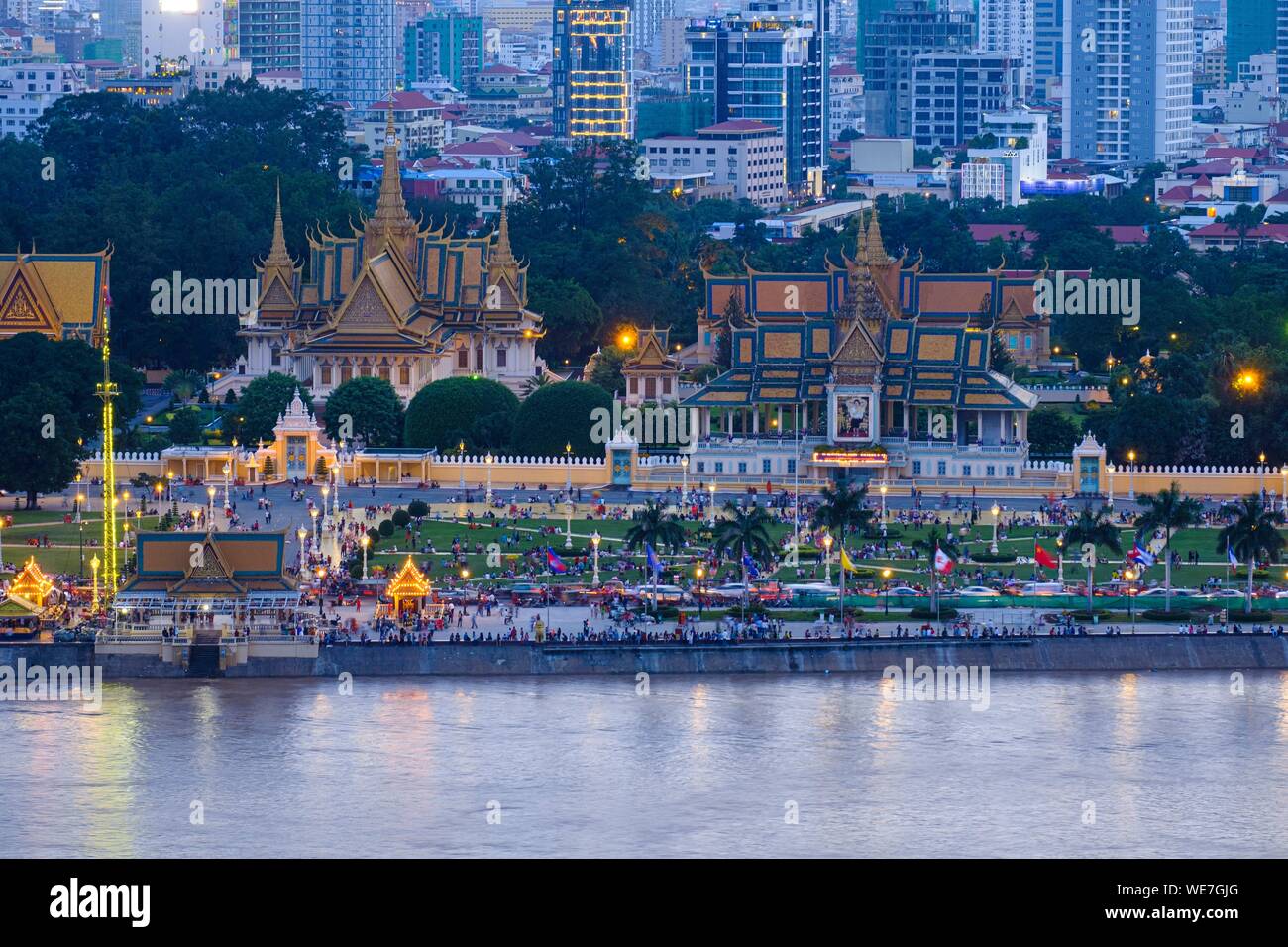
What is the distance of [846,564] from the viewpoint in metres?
74.9

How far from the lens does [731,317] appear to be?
10606 centimetres

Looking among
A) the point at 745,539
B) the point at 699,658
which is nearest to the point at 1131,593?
the point at 745,539

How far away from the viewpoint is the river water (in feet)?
184

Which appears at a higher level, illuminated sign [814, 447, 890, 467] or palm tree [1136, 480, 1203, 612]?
illuminated sign [814, 447, 890, 467]

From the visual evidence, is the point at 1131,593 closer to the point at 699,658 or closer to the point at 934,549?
the point at 934,549

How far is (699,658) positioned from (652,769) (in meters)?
A: 9.69

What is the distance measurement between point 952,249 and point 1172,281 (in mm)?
21104

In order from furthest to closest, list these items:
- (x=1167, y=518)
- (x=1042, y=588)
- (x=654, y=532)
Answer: (x=654, y=532) → (x=1167, y=518) → (x=1042, y=588)

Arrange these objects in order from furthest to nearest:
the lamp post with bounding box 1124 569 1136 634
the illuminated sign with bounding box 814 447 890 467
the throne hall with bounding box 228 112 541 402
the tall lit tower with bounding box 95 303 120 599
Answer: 1. the throne hall with bounding box 228 112 541 402
2. the illuminated sign with bounding box 814 447 890 467
3. the tall lit tower with bounding box 95 303 120 599
4. the lamp post with bounding box 1124 569 1136 634

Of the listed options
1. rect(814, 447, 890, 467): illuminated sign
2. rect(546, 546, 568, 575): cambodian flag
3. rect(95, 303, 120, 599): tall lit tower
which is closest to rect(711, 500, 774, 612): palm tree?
rect(546, 546, 568, 575): cambodian flag

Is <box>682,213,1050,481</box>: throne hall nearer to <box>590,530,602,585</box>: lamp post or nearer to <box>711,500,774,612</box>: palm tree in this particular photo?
<box>590,530,602,585</box>: lamp post

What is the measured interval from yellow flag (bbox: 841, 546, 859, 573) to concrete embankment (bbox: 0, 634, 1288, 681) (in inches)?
130

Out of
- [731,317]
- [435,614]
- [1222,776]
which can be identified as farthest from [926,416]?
[1222,776]

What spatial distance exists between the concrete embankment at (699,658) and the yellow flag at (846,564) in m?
3.31
